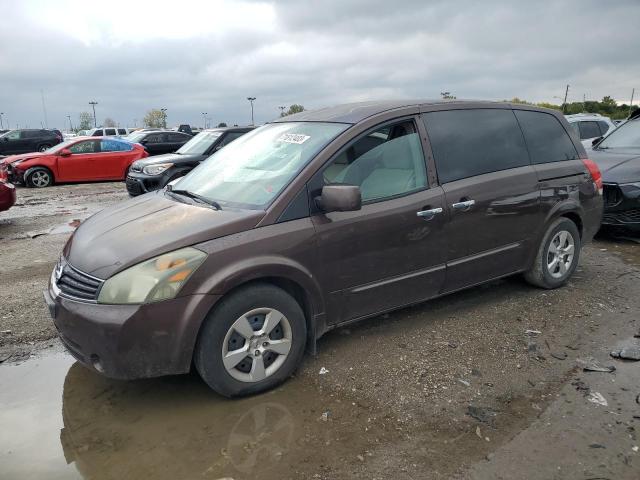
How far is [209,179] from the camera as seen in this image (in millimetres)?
4133

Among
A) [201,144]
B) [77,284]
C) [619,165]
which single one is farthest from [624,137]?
[77,284]

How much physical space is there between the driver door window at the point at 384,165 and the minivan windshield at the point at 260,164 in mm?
186

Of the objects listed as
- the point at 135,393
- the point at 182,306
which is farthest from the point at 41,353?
the point at 182,306

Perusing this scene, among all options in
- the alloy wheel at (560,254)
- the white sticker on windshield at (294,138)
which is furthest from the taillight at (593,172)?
the white sticker on windshield at (294,138)

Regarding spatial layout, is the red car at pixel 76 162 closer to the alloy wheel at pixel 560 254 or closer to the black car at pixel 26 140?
the black car at pixel 26 140

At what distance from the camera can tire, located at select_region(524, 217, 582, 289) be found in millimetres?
4867

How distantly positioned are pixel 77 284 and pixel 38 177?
13622mm

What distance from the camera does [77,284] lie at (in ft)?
10.3

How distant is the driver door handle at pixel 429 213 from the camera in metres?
3.86

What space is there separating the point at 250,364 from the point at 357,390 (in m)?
0.71

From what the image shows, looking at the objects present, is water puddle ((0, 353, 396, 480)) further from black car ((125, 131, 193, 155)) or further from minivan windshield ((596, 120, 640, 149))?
black car ((125, 131, 193, 155))

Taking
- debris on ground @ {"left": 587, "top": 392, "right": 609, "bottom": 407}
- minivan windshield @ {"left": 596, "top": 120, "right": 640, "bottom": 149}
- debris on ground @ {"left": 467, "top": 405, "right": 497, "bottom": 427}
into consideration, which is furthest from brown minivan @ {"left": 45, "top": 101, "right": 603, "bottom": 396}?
minivan windshield @ {"left": 596, "top": 120, "right": 640, "bottom": 149}

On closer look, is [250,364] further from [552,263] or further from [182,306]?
[552,263]

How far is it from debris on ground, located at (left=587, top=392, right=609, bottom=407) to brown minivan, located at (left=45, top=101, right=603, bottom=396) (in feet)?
4.27
